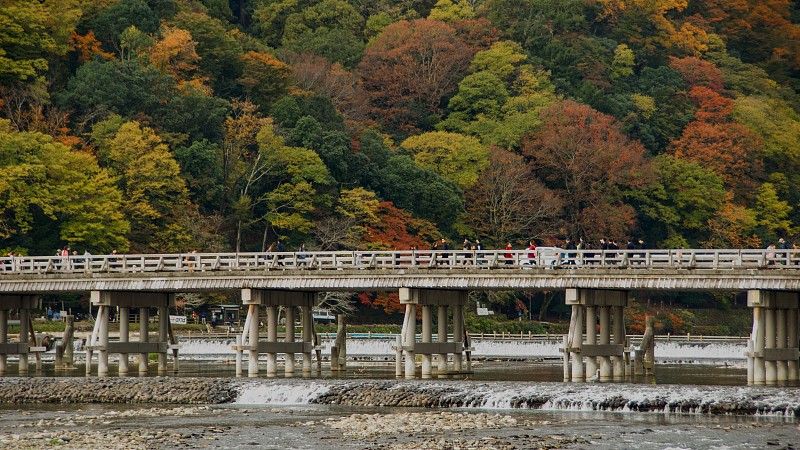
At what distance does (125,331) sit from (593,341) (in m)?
22.6

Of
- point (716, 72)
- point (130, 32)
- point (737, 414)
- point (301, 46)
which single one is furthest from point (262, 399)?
point (716, 72)

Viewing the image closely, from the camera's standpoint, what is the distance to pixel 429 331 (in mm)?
68562

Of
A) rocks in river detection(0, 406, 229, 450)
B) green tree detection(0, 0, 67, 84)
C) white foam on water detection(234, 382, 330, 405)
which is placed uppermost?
green tree detection(0, 0, 67, 84)

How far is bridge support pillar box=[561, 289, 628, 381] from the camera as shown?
208 ft

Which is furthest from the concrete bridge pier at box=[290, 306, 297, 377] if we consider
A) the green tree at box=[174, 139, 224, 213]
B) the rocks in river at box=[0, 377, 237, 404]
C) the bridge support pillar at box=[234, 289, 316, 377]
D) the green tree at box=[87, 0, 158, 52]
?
the green tree at box=[87, 0, 158, 52]

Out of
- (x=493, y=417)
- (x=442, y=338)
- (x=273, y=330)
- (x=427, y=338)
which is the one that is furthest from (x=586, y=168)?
(x=493, y=417)

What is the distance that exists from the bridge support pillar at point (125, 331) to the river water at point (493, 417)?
31.2 feet

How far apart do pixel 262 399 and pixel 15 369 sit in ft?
77.3

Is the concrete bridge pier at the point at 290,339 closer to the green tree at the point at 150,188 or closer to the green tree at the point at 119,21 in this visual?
the green tree at the point at 150,188

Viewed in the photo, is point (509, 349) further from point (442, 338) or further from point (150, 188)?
point (442, 338)

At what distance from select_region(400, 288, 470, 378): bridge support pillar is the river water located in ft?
4.92

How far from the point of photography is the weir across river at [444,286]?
61.0 m

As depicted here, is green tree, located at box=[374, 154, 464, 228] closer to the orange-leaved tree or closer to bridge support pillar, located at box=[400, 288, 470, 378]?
the orange-leaved tree

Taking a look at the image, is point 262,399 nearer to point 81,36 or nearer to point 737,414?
point 737,414
